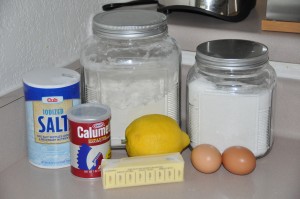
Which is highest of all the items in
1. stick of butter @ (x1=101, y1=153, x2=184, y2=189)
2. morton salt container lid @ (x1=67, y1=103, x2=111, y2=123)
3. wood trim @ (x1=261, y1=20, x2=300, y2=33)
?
wood trim @ (x1=261, y1=20, x2=300, y2=33)

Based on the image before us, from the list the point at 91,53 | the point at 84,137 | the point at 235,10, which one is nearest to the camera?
the point at 84,137

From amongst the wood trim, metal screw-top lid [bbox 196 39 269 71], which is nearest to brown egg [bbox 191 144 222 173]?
metal screw-top lid [bbox 196 39 269 71]

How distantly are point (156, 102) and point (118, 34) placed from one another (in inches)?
5.0

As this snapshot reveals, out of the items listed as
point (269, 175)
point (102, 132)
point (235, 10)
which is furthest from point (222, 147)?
point (235, 10)

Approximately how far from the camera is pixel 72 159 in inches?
33.1

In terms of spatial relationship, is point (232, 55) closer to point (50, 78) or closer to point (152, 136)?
point (152, 136)

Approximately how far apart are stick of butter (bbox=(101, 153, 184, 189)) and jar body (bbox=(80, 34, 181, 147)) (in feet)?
0.34

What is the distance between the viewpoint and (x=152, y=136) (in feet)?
2.75

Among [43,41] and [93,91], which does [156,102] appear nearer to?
[93,91]

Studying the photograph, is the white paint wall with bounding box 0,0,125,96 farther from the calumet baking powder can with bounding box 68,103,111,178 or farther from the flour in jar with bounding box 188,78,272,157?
the flour in jar with bounding box 188,78,272,157

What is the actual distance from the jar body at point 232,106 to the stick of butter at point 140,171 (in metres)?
0.09

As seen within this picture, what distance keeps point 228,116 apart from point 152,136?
123 millimetres

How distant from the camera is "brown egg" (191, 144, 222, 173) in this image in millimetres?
833

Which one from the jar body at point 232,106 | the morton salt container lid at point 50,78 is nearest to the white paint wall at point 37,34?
the morton salt container lid at point 50,78
